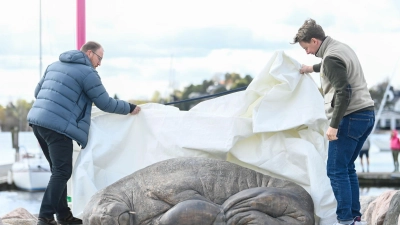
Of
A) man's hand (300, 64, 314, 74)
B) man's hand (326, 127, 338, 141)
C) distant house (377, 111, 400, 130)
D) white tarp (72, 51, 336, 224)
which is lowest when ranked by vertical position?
distant house (377, 111, 400, 130)

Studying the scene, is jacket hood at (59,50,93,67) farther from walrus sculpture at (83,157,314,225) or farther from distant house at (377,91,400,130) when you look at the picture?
distant house at (377,91,400,130)

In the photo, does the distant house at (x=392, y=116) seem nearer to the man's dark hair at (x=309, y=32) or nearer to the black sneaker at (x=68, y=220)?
the man's dark hair at (x=309, y=32)

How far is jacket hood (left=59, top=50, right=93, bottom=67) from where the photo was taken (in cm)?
642

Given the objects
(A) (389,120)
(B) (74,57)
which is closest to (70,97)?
(B) (74,57)

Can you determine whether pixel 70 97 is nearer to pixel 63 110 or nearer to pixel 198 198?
pixel 63 110

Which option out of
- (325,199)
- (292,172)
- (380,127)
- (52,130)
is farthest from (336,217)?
(380,127)

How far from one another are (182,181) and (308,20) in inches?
69.6

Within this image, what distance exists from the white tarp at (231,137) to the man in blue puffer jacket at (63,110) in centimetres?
23

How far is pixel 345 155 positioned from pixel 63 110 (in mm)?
2491

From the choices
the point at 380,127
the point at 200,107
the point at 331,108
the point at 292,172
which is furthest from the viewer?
the point at 380,127

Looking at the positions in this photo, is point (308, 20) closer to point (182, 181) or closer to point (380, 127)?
point (182, 181)

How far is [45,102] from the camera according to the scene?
248 inches

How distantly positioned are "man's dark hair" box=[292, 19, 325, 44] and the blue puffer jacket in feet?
6.08

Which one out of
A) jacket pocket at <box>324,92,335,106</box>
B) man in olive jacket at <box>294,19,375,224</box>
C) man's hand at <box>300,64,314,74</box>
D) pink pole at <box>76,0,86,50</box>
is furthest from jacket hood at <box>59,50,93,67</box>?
jacket pocket at <box>324,92,335,106</box>
